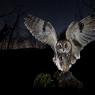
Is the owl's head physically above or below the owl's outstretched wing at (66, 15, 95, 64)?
below

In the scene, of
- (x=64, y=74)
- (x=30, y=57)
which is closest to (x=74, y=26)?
(x=64, y=74)

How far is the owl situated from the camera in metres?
1.22

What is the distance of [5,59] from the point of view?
1456 mm

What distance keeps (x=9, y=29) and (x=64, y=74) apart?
0.53 m

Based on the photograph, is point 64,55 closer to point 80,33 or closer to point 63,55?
point 63,55

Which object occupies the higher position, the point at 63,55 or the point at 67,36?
the point at 67,36

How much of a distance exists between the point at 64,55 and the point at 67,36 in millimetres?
124

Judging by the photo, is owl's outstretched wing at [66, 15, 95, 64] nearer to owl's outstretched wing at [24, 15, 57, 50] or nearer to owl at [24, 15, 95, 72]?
owl at [24, 15, 95, 72]

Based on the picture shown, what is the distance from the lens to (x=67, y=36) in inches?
48.8

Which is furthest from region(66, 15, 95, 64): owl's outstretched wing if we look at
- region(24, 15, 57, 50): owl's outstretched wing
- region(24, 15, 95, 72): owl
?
region(24, 15, 57, 50): owl's outstretched wing

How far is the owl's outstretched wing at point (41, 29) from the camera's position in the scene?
125 centimetres

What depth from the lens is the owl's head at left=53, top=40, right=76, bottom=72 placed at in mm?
1223

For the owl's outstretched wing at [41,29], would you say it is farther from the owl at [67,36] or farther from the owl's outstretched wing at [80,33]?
the owl's outstretched wing at [80,33]

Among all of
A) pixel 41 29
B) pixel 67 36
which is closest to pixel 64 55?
pixel 67 36
